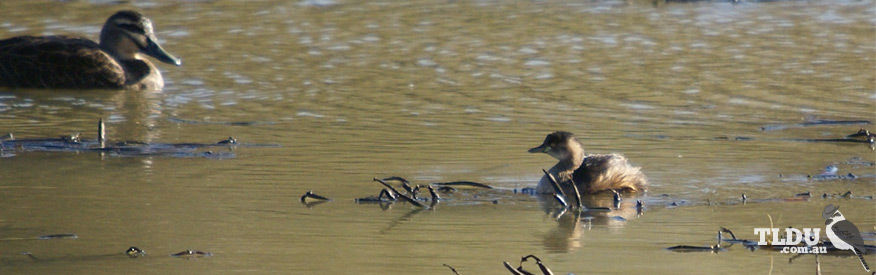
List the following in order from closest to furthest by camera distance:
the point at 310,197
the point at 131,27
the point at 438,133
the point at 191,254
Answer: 1. the point at 191,254
2. the point at 310,197
3. the point at 438,133
4. the point at 131,27

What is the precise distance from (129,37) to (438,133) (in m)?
5.69

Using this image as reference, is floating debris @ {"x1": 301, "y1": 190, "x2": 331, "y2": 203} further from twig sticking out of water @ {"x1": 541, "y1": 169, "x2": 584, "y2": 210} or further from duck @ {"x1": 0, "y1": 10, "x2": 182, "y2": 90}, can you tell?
duck @ {"x1": 0, "y1": 10, "x2": 182, "y2": 90}

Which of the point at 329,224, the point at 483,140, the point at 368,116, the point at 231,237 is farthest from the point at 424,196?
the point at 368,116

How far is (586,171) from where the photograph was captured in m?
10.1

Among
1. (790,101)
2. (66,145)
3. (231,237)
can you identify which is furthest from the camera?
(790,101)

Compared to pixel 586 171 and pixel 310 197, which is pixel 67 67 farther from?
pixel 586 171

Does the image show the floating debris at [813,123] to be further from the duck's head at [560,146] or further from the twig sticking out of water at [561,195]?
the twig sticking out of water at [561,195]

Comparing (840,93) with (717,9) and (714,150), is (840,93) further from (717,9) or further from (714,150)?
(717,9)

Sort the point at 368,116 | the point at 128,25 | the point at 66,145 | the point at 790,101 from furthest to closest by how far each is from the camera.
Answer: the point at 128,25 < the point at 790,101 < the point at 368,116 < the point at 66,145

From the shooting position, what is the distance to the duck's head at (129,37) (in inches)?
667

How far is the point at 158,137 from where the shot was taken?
1220 cm

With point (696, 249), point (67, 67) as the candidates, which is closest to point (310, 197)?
point (696, 249)

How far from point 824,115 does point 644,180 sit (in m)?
4.37

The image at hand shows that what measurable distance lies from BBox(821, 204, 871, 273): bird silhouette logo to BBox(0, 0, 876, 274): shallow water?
0.12 metres
